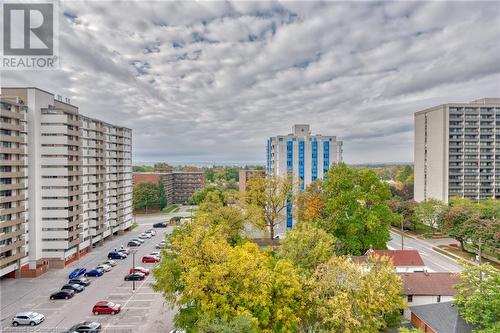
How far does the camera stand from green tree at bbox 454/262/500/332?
16.6m

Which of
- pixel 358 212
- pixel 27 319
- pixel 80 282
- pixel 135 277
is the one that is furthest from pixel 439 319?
pixel 80 282

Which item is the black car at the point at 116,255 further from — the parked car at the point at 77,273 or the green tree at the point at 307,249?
the green tree at the point at 307,249

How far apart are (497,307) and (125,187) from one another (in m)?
52.0

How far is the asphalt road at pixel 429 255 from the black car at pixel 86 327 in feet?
110

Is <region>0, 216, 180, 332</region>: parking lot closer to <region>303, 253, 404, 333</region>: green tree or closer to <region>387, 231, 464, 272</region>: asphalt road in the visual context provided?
<region>303, 253, 404, 333</region>: green tree

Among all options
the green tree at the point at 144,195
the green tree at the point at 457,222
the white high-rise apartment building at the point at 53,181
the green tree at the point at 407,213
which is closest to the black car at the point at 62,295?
the white high-rise apartment building at the point at 53,181

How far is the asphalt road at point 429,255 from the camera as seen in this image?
3528cm

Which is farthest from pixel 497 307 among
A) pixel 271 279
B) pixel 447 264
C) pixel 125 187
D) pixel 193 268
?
pixel 125 187

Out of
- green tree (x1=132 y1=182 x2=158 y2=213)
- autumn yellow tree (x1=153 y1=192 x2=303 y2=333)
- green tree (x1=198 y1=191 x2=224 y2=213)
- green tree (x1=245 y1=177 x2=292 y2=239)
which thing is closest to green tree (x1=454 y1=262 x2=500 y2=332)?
autumn yellow tree (x1=153 y1=192 x2=303 y2=333)

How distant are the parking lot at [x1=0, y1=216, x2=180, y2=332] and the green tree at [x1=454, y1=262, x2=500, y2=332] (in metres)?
18.8

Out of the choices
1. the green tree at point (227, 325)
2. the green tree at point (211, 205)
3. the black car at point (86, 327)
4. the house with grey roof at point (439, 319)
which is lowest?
the black car at point (86, 327)

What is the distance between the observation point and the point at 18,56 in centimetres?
2130

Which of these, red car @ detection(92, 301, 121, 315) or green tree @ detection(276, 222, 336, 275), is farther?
red car @ detection(92, 301, 121, 315)

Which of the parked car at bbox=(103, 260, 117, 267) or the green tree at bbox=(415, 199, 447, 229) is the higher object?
the green tree at bbox=(415, 199, 447, 229)
